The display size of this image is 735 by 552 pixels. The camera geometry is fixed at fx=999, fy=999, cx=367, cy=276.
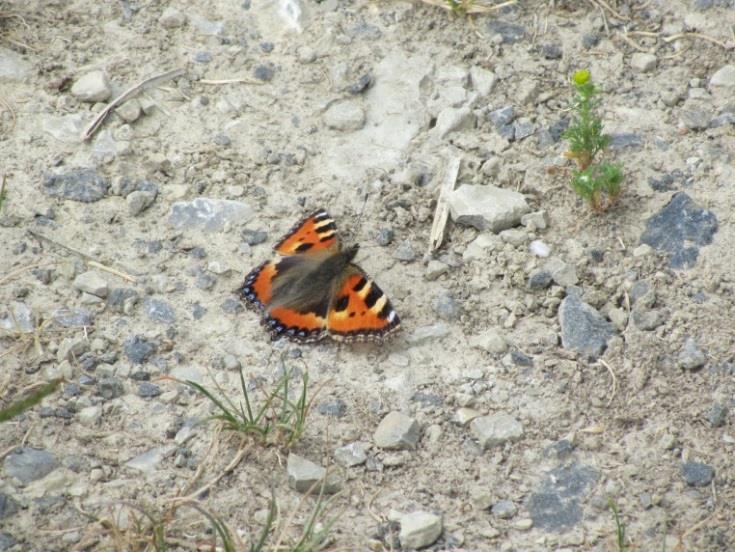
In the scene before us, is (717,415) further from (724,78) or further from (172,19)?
(172,19)

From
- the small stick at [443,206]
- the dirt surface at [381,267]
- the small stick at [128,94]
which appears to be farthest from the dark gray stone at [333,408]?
the small stick at [128,94]

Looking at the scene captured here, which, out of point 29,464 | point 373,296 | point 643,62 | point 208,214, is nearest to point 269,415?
point 373,296

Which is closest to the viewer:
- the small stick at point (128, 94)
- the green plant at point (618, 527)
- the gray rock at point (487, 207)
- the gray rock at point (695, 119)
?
the green plant at point (618, 527)

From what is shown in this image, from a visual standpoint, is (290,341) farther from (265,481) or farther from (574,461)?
(574,461)

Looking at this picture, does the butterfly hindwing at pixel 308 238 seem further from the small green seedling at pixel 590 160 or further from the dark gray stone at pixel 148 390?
the small green seedling at pixel 590 160

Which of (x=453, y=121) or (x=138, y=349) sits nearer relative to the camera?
(x=138, y=349)
